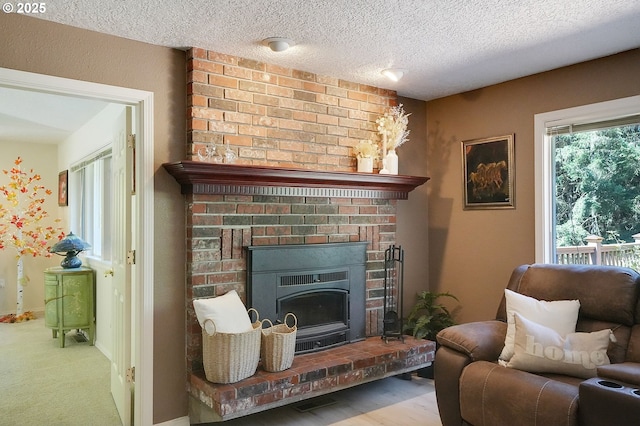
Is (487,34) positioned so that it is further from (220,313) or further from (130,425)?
(130,425)

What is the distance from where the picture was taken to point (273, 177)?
312 centimetres

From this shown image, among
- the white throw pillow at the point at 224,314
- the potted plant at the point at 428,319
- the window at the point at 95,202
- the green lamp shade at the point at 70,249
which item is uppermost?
the window at the point at 95,202

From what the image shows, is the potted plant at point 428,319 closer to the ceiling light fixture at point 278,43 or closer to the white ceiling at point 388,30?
the white ceiling at point 388,30

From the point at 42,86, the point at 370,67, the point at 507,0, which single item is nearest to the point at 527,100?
the point at 370,67

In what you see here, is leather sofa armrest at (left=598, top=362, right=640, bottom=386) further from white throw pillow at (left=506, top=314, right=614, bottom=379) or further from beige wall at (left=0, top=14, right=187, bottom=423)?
beige wall at (left=0, top=14, right=187, bottom=423)

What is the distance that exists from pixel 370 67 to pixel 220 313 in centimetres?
199

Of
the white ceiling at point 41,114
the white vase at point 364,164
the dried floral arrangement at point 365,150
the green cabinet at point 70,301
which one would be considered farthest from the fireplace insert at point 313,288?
the green cabinet at point 70,301

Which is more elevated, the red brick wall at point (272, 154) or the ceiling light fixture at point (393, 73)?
the ceiling light fixture at point (393, 73)

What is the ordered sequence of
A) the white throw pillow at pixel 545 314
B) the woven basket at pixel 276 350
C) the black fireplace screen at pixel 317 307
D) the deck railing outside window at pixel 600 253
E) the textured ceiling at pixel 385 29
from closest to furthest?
the textured ceiling at pixel 385 29
the white throw pillow at pixel 545 314
the woven basket at pixel 276 350
the deck railing outside window at pixel 600 253
the black fireplace screen at pixel 317 307

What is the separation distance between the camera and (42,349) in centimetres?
488

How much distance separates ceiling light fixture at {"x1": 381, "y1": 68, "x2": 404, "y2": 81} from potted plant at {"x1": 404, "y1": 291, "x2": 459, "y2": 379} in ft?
6.05

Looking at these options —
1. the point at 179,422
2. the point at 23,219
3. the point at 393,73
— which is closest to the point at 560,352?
the point at 393,73

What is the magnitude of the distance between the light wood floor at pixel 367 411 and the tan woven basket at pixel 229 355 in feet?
1.64

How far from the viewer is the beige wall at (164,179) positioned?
2.76 m
